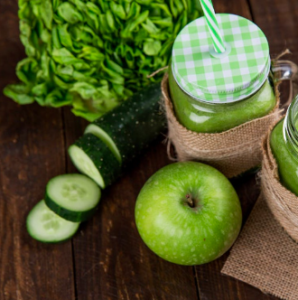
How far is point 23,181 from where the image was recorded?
3.63 ft

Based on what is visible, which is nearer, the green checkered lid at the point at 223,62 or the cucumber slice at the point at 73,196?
the green checkered lid at the point at 223,62

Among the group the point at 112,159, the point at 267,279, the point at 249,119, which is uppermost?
the point at 249,119

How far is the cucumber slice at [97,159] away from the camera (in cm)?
103

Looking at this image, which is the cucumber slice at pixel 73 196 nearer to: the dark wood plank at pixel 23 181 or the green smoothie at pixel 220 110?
the dark wood plank at pixel 23 181

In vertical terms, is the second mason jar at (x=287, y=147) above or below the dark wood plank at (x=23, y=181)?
above

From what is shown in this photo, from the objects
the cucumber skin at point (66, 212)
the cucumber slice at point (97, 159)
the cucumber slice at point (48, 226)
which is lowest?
the cucumber slice at point (48, 226)

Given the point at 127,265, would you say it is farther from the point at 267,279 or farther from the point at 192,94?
the point at 192,94

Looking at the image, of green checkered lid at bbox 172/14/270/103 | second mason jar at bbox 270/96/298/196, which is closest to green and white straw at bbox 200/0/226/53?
green checkered lid at bbox 172/14/270/103

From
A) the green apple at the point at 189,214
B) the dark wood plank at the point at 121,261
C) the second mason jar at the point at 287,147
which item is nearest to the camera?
the second mason jar at the point at 287,147

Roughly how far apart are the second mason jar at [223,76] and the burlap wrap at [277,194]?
68 mm

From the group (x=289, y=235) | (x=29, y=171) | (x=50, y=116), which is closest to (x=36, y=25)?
(x=50, y=116)

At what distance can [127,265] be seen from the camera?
101cm

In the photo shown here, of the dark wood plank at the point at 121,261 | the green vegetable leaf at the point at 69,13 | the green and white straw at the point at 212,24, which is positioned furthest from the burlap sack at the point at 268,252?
the green vegetable leaf at the point at 69,13

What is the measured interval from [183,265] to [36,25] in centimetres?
58
